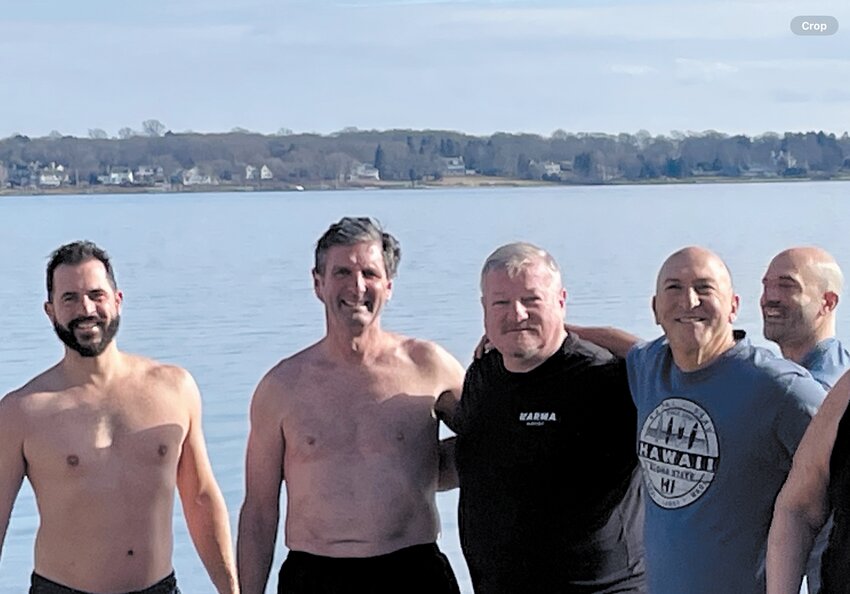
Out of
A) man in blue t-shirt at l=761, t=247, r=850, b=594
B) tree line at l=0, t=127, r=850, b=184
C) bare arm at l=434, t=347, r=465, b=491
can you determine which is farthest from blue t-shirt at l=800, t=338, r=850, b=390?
tree line at l=0, t=127, r=850, b=184

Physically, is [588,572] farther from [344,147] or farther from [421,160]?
[344,147]

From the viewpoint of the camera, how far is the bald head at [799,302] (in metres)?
3.70

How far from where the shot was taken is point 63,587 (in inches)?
133

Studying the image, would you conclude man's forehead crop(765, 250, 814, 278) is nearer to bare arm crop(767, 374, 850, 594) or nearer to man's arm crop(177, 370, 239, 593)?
bare arm crop(767, 374, 850, 594)

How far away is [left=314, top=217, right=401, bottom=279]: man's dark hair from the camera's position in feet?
11.1

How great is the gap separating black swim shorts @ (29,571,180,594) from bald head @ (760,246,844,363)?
163cm

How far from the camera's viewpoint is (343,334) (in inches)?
135

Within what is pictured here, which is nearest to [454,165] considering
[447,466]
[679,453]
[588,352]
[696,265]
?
[447,466]

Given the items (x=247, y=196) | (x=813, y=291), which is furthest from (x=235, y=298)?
(x=247, y=196)

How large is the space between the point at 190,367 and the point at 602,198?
2205 inches

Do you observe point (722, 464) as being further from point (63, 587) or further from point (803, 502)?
point (63, 587)

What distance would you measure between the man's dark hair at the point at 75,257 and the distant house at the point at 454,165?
2667 cm

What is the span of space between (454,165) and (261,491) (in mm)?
27183

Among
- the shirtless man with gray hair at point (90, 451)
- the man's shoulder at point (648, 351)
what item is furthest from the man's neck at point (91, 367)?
the man's shoulder at point (648, 351)
